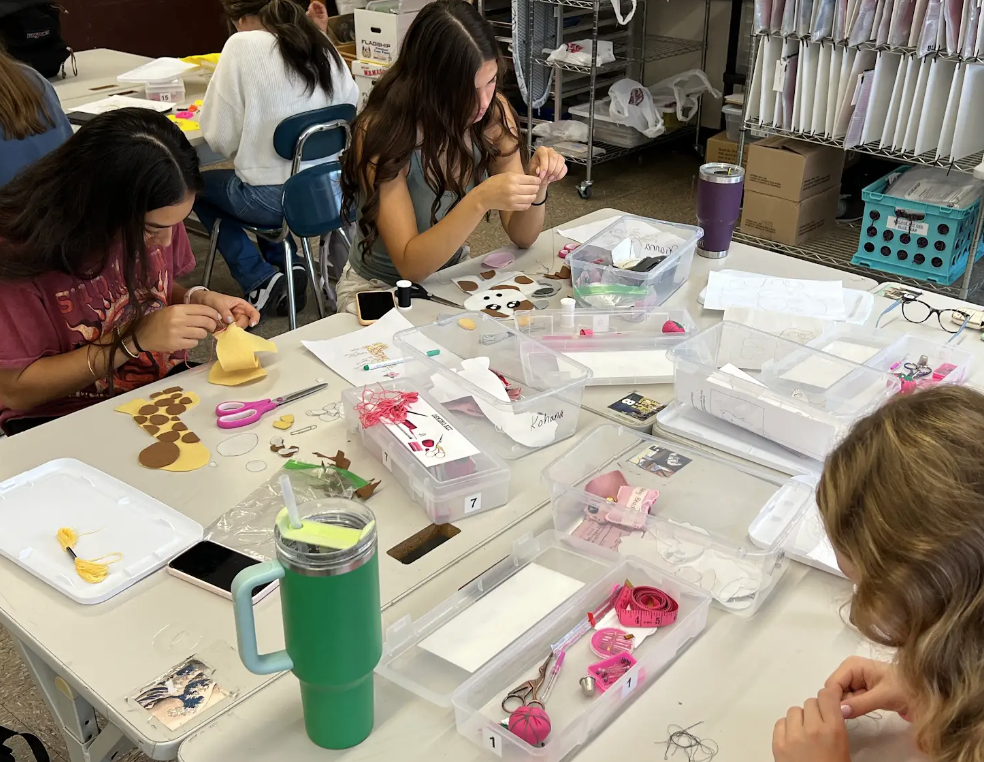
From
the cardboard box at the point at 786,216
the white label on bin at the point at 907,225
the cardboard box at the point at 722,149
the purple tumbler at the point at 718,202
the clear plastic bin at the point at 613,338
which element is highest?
the purple tumbler at the point at 718,202

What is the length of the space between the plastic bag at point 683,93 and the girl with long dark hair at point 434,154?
252cm

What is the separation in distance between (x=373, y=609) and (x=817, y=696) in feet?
1.48

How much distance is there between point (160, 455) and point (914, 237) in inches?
105

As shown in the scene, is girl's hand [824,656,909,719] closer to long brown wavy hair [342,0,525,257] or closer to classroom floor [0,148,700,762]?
long brown wavy hair [342,0,525,257]

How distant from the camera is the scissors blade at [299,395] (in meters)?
1.46

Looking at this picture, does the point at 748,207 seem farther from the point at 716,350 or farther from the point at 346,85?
the point at 716,350

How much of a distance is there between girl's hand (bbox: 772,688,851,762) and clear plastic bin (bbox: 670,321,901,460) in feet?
1.48

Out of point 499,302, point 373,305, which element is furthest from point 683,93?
point 373,305

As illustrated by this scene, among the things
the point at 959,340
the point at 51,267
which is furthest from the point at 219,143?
the point at 959,340

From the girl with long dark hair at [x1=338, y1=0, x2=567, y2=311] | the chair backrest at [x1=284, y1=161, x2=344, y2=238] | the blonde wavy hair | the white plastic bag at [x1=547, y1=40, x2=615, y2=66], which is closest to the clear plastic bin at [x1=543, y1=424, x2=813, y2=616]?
the blonde wavy hair

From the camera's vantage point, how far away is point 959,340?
5.35 ft

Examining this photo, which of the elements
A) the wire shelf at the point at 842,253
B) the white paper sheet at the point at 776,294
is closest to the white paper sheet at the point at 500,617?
the white paper sheet at the point at 776,294

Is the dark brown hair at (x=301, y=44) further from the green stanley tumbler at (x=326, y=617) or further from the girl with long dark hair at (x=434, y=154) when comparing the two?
the green stanley tumbler at (x=326, y=617)

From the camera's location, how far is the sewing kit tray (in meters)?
1.09
